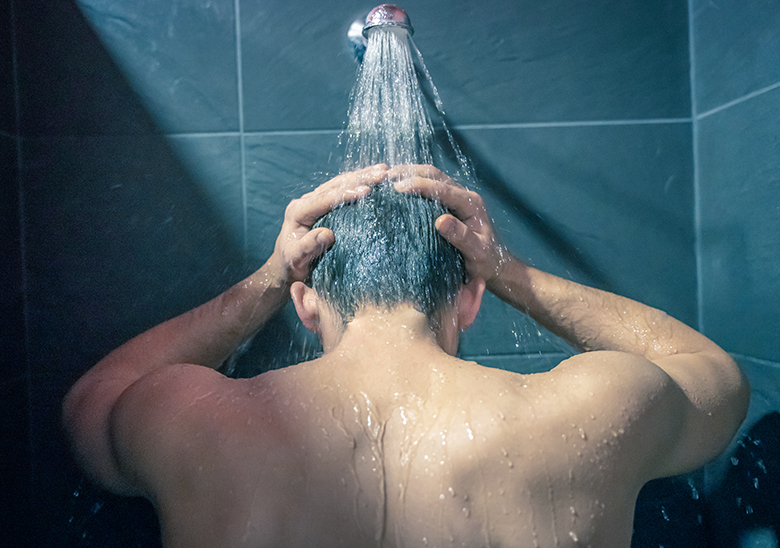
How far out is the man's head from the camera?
0.64 metres

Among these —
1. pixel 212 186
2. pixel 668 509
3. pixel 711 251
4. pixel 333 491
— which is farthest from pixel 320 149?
pixel 668 509

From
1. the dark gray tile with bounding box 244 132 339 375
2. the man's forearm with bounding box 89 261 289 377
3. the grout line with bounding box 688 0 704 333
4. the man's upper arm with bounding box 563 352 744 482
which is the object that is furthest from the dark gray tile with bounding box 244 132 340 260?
the grout line with bounding box 688 0 704 333

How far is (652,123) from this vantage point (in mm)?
1011

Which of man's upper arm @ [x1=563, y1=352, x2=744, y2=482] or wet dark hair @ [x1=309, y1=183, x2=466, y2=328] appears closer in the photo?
man's upper arm @ [x1=563, y1=352, x2=744, y2=482]

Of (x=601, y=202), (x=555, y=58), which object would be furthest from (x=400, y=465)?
(x=555, y=58)

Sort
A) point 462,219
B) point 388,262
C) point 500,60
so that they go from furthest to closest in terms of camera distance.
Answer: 1. point 500,60
2. point 462,219
3. point 388,262

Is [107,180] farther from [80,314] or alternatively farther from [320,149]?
[320,149]

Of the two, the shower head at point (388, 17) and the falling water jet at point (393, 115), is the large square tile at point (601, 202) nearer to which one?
the falling water jet at point (393, 115)

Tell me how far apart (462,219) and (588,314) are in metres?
0.28

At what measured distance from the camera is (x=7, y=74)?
0.95 meters

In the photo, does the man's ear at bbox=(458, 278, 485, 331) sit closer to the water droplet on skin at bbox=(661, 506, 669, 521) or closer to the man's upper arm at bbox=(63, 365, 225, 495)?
the man's upper arm at bbox=(63, 365, 225, 495)

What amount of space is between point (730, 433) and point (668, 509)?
48 cm

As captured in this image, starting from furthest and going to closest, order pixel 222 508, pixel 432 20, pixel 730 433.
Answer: pixel 432 20 < pixel 730 433 < pixel 222 508

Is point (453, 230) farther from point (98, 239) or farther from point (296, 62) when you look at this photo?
point (98, 239)
